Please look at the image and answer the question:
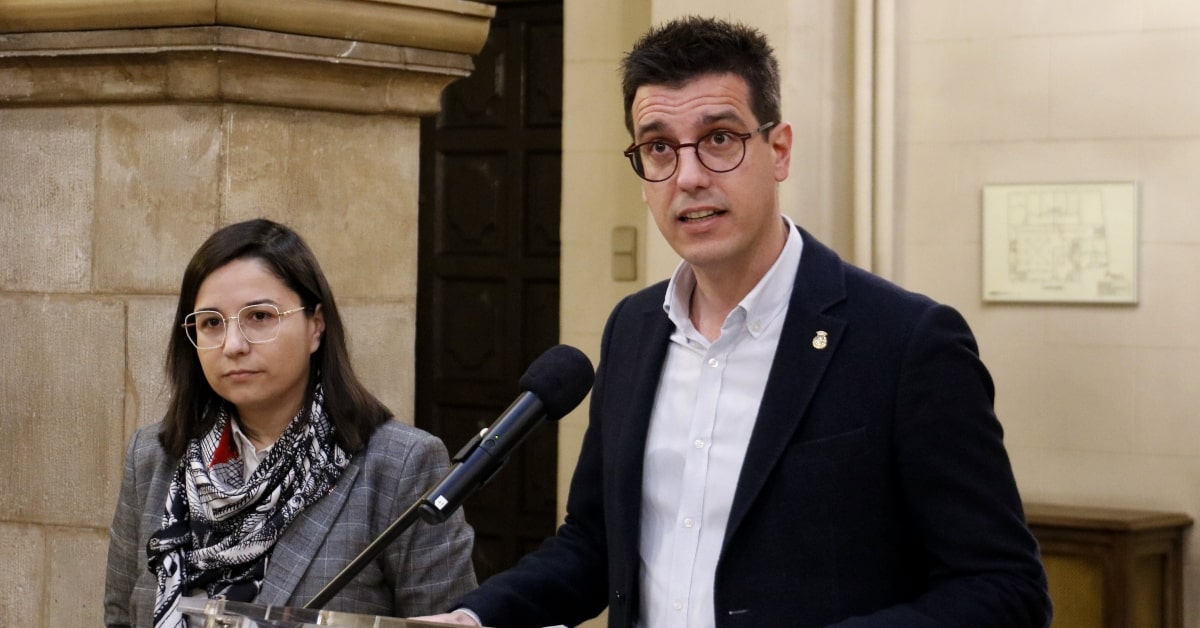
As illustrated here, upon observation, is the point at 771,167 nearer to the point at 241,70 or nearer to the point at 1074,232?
the point at 241,70

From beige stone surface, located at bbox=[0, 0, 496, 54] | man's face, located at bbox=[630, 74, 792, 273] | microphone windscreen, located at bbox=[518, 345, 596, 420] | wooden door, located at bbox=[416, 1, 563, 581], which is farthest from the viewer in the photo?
wooden door, located at bbox=[416, 1, 563, 581]

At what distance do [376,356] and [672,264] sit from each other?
2.82 meters

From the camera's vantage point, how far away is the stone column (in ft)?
9.89

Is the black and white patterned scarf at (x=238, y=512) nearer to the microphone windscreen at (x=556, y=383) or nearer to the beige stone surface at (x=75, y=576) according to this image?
the beige stone surface at (x=75, y=576)

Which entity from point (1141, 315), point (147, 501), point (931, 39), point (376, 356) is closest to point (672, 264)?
point (931, 39)

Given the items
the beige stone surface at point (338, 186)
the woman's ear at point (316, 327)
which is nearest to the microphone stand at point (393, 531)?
the woman's ear at point (316, 327)

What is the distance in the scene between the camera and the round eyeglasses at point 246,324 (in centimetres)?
240

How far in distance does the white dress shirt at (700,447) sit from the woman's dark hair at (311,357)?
645mm

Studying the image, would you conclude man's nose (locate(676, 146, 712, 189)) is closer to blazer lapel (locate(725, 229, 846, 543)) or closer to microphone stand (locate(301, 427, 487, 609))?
blazer lapel (locate(725, 229, 846, 543))

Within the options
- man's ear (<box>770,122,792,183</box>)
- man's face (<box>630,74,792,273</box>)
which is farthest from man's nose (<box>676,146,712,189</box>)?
man's ear (<box>770,122,792,183</box>)

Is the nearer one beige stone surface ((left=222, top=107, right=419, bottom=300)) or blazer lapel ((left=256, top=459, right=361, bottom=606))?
blazer lapel ((left=256, top=459, right=361, bottom=606))

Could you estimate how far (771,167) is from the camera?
75.5 inches

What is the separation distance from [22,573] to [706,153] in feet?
6.24

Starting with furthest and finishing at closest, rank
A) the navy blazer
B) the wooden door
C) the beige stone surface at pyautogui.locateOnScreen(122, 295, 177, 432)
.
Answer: the wooden door, the beige stone surface at pyautogui.locateOnScreen(122, 295, 177, 432), the navy blazer
